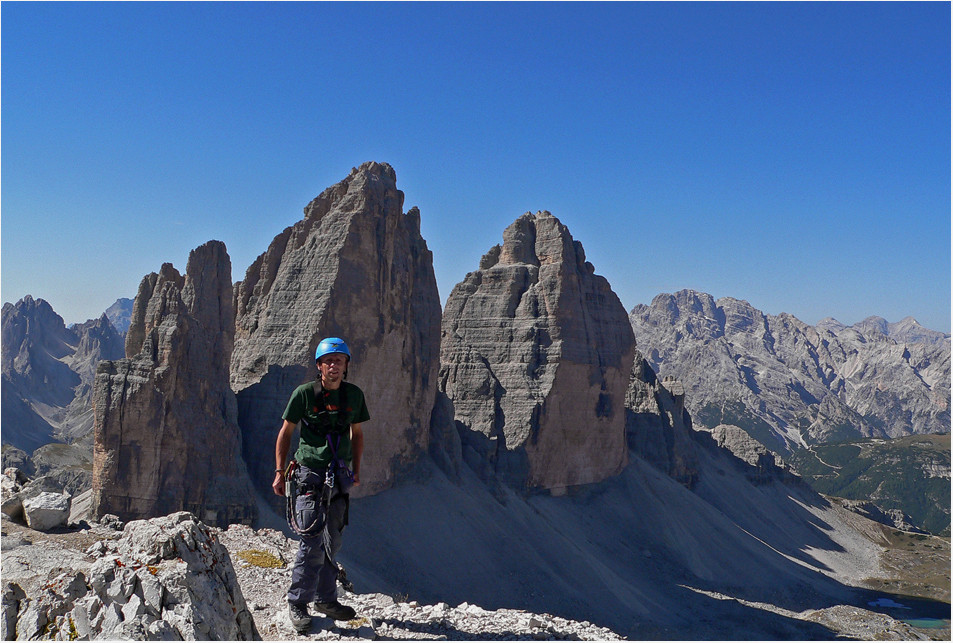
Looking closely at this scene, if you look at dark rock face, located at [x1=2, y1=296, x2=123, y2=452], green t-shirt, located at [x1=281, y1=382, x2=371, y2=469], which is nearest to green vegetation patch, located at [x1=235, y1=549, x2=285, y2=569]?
green t-shirt, located at [x1=281, y1=382, x2=371, y2=469]

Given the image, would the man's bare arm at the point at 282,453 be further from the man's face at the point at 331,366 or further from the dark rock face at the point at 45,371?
the dark rock face at the point at 45,371

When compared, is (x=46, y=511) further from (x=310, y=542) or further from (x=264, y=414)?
(x=264, y=414)

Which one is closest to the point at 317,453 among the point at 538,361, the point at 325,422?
the point at 325,422

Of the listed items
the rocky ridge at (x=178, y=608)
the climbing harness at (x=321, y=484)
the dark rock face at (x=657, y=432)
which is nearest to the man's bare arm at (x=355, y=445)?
the climbing harness at (x=321, y=484)

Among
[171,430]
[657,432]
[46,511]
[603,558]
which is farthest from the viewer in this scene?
[657,432]

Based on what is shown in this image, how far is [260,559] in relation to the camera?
17.1m

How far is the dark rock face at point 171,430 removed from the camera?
38.0 metres

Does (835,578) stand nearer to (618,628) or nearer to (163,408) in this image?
(618,628)

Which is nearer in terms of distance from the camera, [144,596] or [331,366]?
[144,596]

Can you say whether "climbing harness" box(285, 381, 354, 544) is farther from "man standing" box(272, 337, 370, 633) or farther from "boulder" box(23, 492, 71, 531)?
"boulder" box(23, 492, 71, 531)

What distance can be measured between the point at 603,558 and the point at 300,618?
56580mm

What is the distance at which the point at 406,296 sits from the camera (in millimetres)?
57156

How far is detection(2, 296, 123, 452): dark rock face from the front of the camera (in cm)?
14112

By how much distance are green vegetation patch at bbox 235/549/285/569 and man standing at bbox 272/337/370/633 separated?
5376 millimetres
